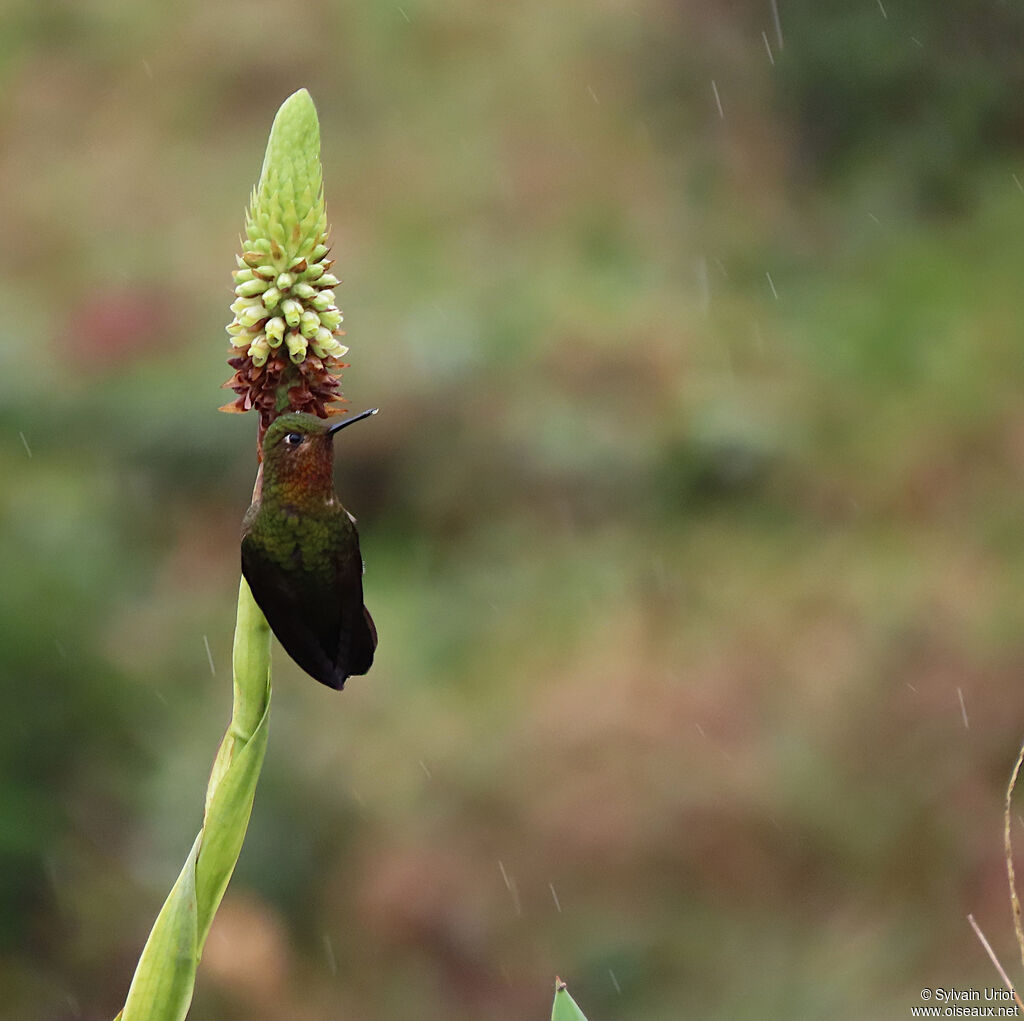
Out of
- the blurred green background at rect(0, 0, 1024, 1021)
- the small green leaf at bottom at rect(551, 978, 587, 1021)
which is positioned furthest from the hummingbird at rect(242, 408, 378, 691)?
the blurred green background at rect(0, 0, 1024, 1021)

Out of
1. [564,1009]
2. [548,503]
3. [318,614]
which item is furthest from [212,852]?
[548,503]

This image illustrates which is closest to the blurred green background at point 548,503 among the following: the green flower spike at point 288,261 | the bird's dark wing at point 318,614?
the bird's dark wing at point 318,614

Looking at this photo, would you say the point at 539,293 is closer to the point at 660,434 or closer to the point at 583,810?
the point at 660,434

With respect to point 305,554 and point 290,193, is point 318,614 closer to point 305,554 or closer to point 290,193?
point 305,554

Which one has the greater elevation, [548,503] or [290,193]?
[548,503]

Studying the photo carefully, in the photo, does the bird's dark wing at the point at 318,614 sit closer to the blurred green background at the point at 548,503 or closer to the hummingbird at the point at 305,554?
the hummingbird at the point at 305,554

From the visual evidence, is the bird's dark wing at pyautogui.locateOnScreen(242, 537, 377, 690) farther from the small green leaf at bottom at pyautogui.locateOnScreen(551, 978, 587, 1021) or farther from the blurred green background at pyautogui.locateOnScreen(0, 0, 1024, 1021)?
the blurred green background at pyautogui.locateOnScreen(0, 0, 1024, 1021)

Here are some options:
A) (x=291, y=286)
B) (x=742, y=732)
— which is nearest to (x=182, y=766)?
(x=742, y=732)
